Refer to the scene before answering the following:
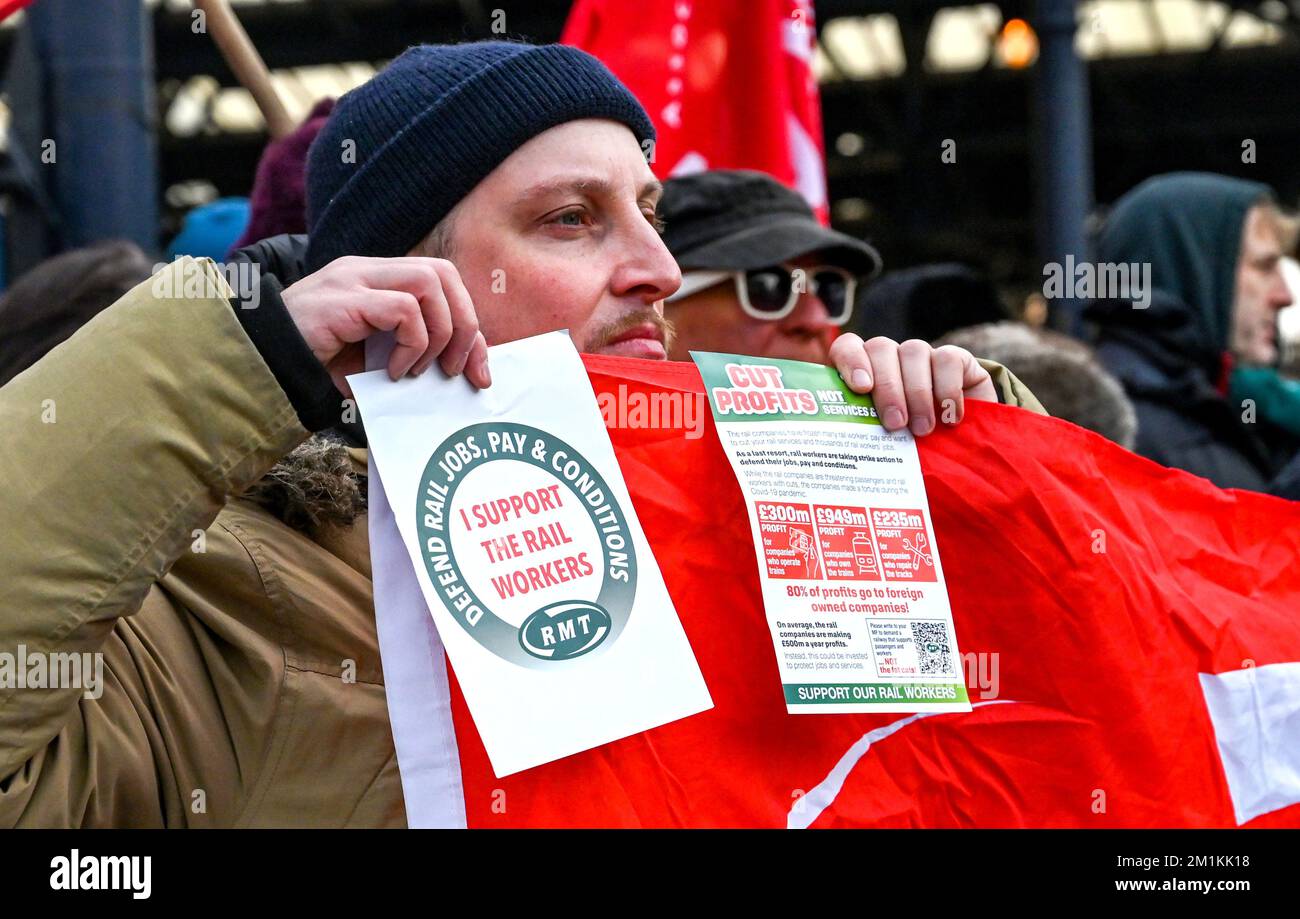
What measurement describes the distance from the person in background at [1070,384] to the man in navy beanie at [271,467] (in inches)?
58.5

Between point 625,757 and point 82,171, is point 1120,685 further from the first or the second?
point 82,171

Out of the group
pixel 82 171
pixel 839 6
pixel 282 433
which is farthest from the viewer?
pixel 839 6

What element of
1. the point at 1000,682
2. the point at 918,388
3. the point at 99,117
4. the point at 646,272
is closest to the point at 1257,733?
the point at 1000,682

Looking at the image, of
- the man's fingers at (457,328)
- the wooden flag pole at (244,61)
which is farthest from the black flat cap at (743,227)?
the man's fingers at (457,328)

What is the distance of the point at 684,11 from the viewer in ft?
12.8

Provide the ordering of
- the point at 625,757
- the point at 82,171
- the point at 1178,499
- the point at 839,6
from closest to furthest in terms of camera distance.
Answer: the point at 625,757 < the point at 1178,499 < the point at 82,171 < the point at 839,6

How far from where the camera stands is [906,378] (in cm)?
186

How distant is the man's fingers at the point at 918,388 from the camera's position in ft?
6.06

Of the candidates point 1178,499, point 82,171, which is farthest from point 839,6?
point 1178,499

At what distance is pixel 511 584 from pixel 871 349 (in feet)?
1.82

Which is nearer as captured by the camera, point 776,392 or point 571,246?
point 776,392

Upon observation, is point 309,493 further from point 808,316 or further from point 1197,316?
point 1197,316

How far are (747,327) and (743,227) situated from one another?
208 mm

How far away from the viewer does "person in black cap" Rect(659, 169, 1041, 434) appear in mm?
3312
